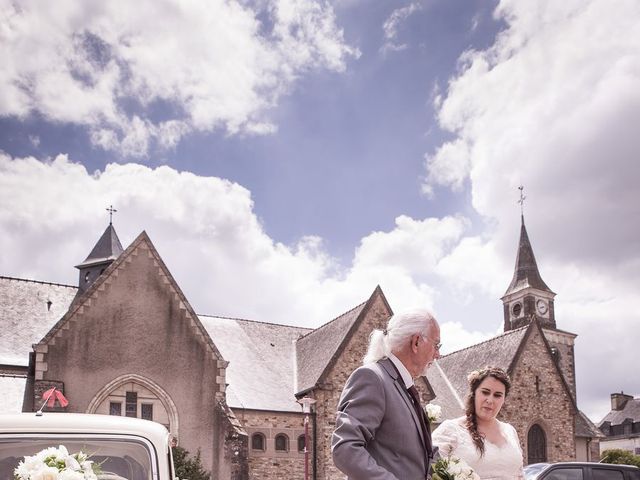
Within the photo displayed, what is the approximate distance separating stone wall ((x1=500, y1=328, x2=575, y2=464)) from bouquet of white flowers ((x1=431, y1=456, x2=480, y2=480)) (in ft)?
94.8

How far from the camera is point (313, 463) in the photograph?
26797 mm

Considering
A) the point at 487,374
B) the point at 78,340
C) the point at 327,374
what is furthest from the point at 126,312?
the point at 487,374

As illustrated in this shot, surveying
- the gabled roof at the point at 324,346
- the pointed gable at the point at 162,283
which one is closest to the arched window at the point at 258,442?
the gabled roof at the point at 324,346

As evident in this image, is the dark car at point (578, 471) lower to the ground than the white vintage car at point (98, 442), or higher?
lower

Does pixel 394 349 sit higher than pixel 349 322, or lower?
lower

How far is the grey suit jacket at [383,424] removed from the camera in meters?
3.77

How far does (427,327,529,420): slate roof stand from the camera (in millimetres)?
32769

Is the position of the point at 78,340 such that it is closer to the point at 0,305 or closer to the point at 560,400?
the point at 0,305

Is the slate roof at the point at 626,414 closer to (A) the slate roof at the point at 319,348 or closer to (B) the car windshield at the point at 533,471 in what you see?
(A) the slate roof at the point at 319,348

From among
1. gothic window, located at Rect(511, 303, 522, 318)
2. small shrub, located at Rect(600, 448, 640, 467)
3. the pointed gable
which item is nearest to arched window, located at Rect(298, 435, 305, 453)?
the pointed gable

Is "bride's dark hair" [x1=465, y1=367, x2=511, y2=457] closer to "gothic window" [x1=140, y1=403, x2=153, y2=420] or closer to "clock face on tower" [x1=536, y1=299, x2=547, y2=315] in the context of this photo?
"gothic window" [x1=140, y1=403, x2=153, y2=420]

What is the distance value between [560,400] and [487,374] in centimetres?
2957

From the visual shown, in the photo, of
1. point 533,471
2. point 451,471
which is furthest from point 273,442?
point 451,471

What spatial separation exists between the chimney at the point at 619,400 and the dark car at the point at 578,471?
62365 millimetres
